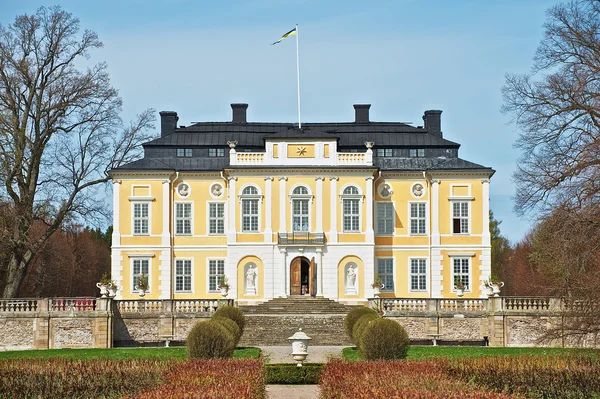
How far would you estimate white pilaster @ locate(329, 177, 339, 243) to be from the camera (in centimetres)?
4091

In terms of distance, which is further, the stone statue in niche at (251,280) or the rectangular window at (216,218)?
the rectangular window at (216,218)

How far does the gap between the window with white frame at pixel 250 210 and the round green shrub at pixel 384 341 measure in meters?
18.9

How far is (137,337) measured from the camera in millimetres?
34188

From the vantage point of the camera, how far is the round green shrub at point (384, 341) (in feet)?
73.0

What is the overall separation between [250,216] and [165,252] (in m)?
4.05

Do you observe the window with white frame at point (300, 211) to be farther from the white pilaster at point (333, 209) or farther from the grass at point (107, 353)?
the grass at point (107, 353)

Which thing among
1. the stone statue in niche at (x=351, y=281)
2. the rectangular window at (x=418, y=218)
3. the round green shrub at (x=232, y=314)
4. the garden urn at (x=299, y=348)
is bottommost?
the garden urn at (x=299, y=348)

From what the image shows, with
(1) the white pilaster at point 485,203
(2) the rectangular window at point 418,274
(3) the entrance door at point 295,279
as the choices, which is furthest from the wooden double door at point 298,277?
Answer: (1) the white pilaster at point 485,203

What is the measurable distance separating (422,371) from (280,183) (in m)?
25.7

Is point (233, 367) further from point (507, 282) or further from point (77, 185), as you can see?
point (507, 282)

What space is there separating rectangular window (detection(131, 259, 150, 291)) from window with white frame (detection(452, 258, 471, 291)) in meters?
13.1

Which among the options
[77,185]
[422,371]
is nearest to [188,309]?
[77,185]

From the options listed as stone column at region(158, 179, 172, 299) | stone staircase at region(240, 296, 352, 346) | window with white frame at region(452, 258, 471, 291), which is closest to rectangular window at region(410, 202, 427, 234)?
window with white frame at region(452, 258, 471, 291)

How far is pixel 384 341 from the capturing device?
2227 centimetres
